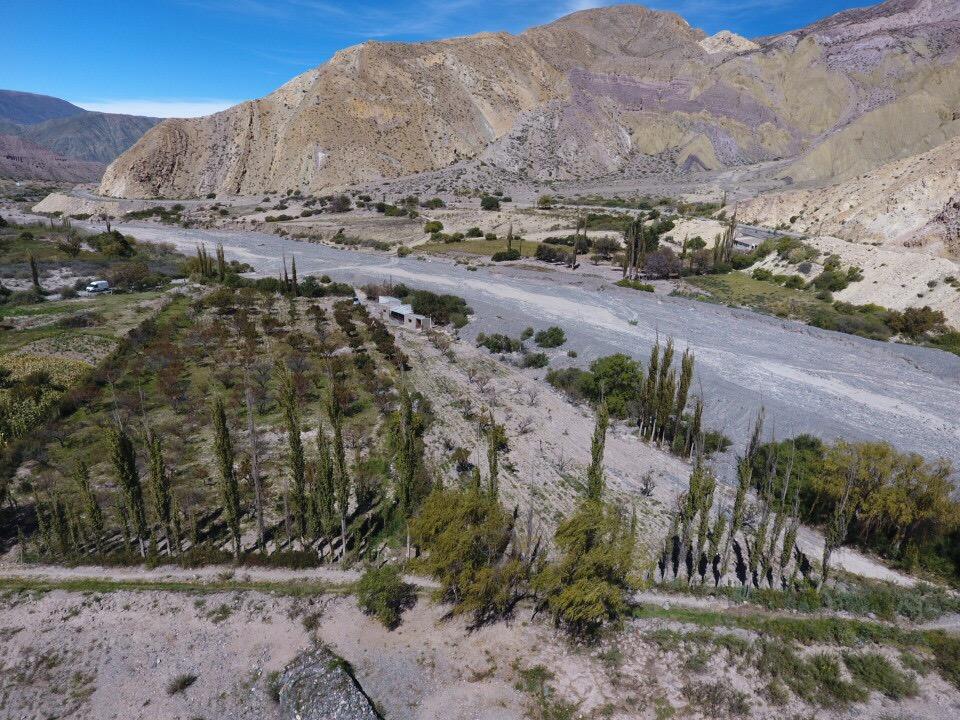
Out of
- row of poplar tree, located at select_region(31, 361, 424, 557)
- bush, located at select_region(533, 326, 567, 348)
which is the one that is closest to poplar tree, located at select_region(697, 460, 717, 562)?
row of poplar tree, located at select_region(31, 361, 424, 557)

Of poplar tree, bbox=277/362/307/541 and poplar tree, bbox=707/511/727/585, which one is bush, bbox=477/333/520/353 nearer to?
poplar tree, bbox=277/362/307/541

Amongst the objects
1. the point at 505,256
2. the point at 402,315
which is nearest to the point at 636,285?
the point at 505,256

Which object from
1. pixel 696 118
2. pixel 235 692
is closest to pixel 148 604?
pixel 235 692

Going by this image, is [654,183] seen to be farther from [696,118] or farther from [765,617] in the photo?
[765,617]

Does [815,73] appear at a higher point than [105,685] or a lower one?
A: higher

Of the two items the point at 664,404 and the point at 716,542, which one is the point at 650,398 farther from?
the point at 716,542

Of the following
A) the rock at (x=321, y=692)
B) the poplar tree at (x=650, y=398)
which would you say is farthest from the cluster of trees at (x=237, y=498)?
the poplar tree at (x=650, y=398)
